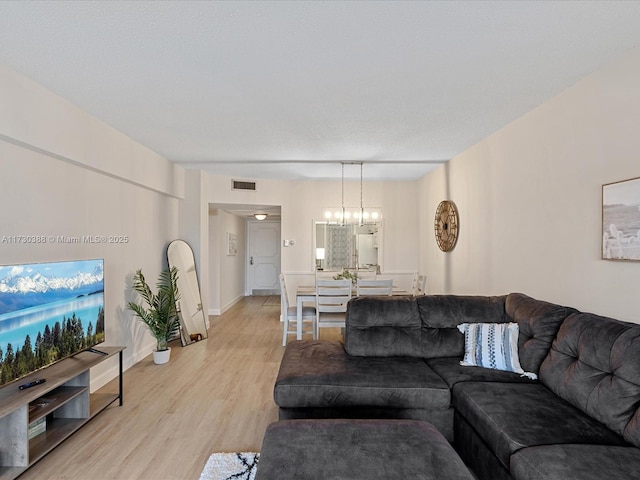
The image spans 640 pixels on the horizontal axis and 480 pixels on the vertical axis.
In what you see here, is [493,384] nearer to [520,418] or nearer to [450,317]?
[520,418]

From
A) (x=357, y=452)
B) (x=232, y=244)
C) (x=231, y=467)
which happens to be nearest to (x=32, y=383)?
(x=231, y=467)

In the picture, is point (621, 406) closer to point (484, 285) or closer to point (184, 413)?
point (484, 285)

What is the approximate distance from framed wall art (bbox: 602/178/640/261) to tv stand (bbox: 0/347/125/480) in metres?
3.62

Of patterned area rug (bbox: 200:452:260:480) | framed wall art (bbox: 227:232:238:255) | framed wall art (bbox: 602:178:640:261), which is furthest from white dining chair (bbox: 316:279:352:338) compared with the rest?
framed wall art (bbox: 227:232:238:255)

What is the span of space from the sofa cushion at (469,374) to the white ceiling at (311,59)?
6.79 ft

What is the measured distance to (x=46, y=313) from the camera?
2312 mm

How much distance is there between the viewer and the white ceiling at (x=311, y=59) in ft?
5.74

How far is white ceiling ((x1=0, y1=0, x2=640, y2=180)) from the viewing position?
68.9 inches

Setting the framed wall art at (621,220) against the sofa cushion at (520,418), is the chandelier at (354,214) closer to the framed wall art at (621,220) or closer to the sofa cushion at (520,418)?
the framed wall art at (621,220)

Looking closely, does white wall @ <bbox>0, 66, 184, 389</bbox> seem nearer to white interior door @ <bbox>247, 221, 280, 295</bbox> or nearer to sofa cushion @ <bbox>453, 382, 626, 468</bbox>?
sofa cushion @ <bbox>453, 382, 626, 468</bbox>

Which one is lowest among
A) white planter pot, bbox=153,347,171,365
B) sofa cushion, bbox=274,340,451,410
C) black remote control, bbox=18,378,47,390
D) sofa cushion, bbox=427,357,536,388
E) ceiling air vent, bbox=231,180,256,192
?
white planter pot, bbox=153,347,171,365

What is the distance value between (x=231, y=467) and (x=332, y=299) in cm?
238

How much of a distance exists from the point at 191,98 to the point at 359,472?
2.75m

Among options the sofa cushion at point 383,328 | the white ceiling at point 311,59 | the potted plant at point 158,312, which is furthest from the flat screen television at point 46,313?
the sofa cushion at point 383,328
